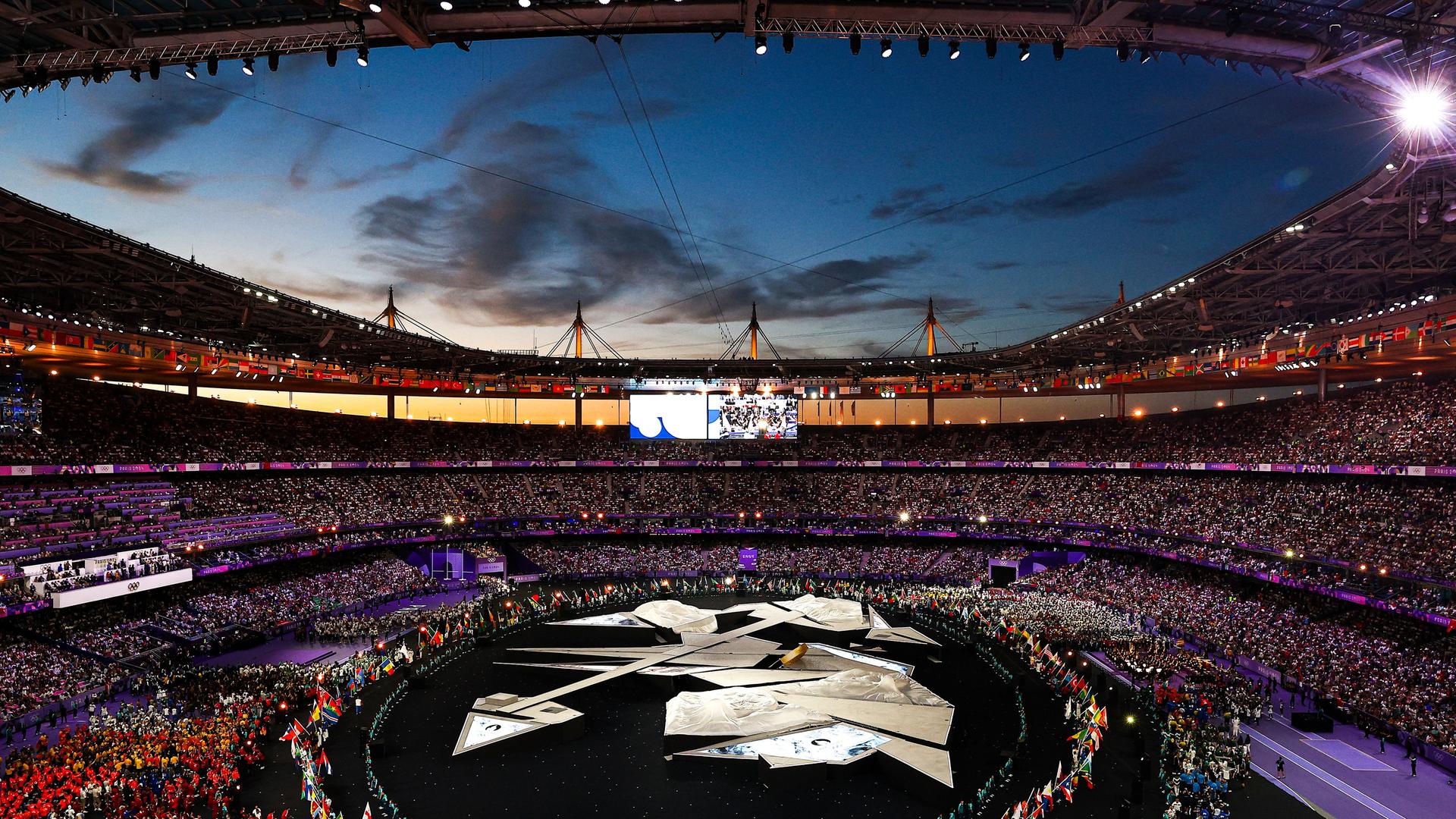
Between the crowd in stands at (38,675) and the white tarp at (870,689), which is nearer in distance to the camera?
the crowd in stands at (38,675)

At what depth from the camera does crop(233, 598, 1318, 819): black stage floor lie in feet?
66.7

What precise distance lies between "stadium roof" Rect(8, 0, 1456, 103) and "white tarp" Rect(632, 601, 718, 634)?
3170 cm

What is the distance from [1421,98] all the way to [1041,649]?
93.4ft

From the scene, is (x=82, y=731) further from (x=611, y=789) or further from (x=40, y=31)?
(x=40, y=31)

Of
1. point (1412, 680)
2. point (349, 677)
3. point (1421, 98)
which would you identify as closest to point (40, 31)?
point (1421, 98)

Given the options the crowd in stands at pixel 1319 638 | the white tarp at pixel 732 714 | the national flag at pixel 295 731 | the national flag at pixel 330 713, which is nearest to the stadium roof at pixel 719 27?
the national flag at pixel 295 731

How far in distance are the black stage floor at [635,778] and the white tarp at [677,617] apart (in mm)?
9734

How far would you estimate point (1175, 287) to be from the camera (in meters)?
34.5

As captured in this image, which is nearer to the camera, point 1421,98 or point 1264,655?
point 1421,98

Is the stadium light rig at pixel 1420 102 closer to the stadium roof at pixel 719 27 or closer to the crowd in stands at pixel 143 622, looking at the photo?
the stadium roof at pixel 719 27

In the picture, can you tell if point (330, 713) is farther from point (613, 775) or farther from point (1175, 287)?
point (1175, 287)

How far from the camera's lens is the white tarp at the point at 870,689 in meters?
27.8

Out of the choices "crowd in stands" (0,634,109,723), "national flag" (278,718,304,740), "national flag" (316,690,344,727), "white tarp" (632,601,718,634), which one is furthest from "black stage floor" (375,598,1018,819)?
"crowd in stands" (0,634,109,723)

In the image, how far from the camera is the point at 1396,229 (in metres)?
25.8
